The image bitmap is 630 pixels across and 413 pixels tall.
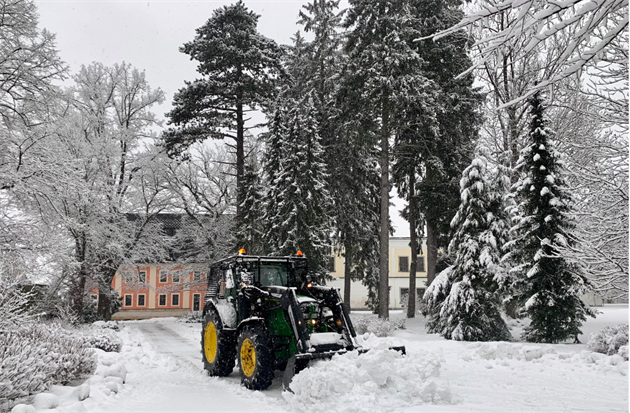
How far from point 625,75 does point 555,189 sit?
5.89 meters

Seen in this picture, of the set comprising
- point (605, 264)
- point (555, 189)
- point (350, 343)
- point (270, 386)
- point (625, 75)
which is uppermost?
point (625, 75)

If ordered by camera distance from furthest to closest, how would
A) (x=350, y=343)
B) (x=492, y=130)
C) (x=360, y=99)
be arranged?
(x=492, y=130) < (x=360, y=99) < (x=350, y=343)

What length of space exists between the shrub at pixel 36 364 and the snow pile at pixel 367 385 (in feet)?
11.4

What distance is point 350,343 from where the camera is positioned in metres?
8.13

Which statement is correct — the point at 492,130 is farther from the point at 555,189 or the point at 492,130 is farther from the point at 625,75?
the point at 625,75

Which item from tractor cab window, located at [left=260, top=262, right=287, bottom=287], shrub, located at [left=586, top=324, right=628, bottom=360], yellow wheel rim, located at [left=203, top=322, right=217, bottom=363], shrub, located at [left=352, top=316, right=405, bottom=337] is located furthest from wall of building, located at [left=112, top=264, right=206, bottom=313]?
shrub, located at [left=586, top=324, right=628, bottom=360]

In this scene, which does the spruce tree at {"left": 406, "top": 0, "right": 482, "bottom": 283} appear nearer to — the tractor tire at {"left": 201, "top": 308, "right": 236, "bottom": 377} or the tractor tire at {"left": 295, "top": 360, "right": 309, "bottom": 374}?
the tractor tire at {"left": 201, "top": 308, "right": 236, "bottom": 377}

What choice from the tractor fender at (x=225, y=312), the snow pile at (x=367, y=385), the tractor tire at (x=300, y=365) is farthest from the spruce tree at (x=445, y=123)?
the tractor tire at (x=300, y=365)

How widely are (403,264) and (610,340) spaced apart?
4018cm

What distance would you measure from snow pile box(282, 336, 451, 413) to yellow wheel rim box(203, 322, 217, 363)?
3617 mm

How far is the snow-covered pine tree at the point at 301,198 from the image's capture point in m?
22.5

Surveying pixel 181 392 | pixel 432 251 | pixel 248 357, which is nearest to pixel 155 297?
pixel 432 251

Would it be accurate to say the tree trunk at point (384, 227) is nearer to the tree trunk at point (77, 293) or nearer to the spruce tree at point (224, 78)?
the spruce tree at point (224, 78)

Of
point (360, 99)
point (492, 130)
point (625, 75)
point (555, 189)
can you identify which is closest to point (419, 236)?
point (492, 130)
